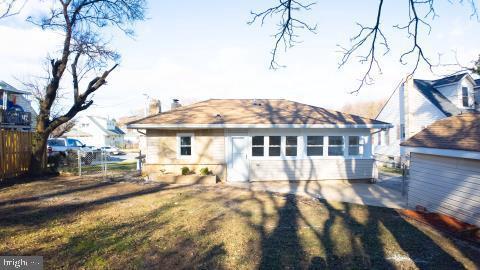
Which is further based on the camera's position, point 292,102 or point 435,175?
point 292,102

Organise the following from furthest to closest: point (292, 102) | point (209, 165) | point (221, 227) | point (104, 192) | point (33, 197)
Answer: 1. point (292, 102)
2. point (209, 165)
3. point (104, 192)
4. point (33, 197)
5. point (221, 227)

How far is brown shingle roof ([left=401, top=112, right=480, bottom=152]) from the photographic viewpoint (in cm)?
902

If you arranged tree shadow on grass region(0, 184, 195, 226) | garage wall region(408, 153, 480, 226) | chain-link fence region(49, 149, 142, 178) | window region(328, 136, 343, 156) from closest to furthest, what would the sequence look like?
tree shadow on grass region(0, 184, 195, 226)
garage wall region(408, 153, 480, 226)
window region(328, 136, 343, 156)
chain-link fence region(49, 149, 142, 178)

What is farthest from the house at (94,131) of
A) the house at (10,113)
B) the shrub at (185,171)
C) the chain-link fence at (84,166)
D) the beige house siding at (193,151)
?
the shrub at (185,171)

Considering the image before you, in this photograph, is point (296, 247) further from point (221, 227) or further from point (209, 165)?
point (209, 165)

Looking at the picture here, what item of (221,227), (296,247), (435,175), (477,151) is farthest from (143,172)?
(477,151)

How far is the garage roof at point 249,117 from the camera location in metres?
15.3

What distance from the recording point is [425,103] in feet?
76.5

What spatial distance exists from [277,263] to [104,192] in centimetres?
868

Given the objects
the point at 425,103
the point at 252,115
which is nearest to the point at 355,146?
the point at 252,115

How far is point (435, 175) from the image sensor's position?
10.1 meters

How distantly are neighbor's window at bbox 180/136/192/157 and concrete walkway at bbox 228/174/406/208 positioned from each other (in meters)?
2.89

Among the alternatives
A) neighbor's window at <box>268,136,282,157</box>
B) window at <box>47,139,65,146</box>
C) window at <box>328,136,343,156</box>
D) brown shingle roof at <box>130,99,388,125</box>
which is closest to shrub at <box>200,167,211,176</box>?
brown shingle roof at <box>130,99,388,125</box>

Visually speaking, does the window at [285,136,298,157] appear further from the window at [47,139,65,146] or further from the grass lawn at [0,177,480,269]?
the window at [47,139,65,146]
